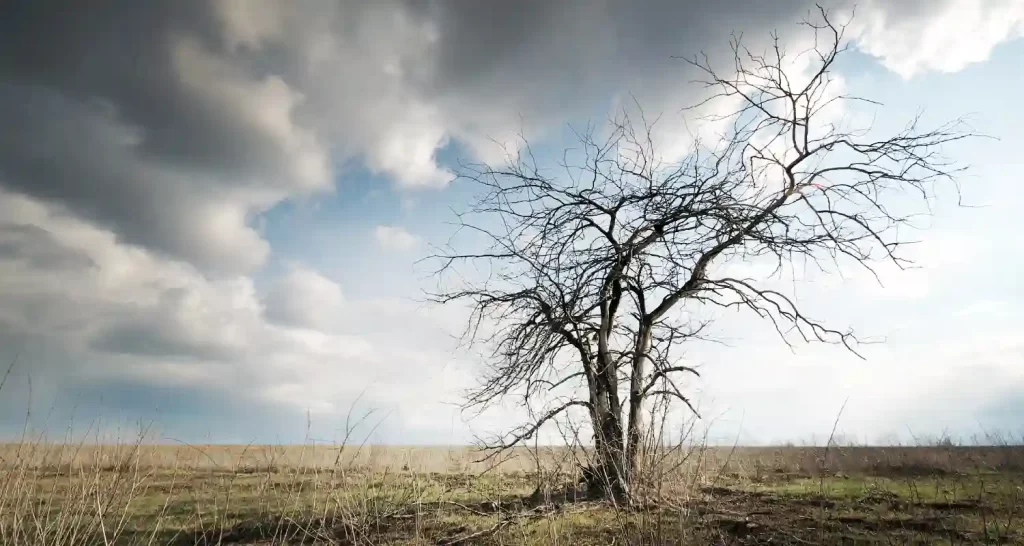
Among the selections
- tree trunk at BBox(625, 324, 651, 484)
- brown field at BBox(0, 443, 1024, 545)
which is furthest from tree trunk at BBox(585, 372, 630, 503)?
brown field at BBox(0, 443, 1024, 545)

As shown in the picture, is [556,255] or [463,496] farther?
[463,496]

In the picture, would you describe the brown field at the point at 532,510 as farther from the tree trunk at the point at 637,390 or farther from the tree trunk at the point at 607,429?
the tree trunk at the point at 637,390

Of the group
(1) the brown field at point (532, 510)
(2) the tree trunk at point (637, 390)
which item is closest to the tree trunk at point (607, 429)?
(2) the tree trunk at point (637, 390)

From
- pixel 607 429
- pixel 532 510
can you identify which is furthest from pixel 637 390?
pixel 532 510

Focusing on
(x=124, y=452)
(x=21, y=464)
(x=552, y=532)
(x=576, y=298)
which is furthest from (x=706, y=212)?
(x=21, y=464)

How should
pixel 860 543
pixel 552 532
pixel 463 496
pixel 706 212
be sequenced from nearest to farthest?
pixel 552 532 < pixel 860 543 < pixel 706 212 < pixel 463 496

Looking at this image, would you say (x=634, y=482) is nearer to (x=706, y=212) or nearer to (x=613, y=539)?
(x=613, y=539)

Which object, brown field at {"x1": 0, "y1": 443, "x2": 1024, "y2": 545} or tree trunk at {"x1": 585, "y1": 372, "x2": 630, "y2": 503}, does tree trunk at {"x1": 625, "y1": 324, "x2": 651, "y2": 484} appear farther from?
brown field at {"x1": 0, "y1": 443, "x2": 1024, "y2": 545}

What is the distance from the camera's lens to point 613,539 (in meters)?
6.16

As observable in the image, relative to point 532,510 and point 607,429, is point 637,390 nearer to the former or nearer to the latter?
point 607,429

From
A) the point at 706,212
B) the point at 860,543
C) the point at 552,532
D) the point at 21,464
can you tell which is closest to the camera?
the point at 552,532

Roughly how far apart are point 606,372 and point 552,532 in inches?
151

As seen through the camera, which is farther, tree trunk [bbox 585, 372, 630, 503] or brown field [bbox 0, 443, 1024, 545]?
tree trunk [bbox 585, 372, 630, 503]

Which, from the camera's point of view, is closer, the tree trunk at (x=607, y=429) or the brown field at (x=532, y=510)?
the brown field at (x=532, y=510)
